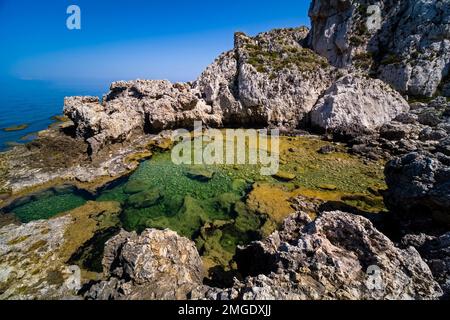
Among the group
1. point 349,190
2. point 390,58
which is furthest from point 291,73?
point 349,190

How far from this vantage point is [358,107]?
35.9 m

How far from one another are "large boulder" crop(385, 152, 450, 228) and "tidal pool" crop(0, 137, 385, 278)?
380 cm

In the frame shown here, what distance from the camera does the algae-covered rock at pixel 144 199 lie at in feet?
67.9

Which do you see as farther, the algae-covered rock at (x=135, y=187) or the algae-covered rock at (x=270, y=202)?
the algae-covered rock at (x=135, y=187)

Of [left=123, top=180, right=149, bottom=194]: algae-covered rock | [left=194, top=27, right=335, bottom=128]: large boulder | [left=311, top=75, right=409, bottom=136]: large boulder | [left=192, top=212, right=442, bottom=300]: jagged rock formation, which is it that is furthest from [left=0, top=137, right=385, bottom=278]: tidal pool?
[left=194, top=27, right=335, bottom=128]: large boulder

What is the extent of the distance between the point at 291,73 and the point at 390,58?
20.3 metres

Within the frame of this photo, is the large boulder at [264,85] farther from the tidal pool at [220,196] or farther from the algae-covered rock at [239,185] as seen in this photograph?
the algae-covered rock at [239,185]

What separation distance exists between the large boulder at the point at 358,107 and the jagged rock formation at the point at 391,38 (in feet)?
31.0

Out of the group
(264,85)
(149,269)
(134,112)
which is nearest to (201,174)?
(149,269)

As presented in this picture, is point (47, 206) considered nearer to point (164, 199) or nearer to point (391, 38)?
point (164, 199)

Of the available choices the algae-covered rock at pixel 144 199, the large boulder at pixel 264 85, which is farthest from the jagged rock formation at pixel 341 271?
the large boulder at pixel 264 85

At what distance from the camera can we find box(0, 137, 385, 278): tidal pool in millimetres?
17547

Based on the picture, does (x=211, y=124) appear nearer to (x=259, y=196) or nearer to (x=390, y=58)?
(x=259, y=196)

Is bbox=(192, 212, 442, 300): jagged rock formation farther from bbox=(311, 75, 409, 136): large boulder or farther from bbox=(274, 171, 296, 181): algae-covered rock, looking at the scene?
bbox=(311, 75, 409, 136): large boulder
